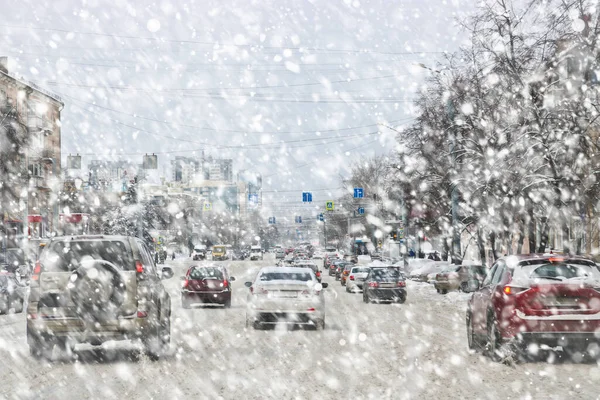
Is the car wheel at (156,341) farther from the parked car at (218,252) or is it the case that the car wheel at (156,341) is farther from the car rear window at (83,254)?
the parked car at (218,252)

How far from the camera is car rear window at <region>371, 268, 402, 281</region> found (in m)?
34.7

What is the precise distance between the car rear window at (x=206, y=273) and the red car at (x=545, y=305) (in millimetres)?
18166

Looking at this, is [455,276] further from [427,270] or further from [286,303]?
[286,303]

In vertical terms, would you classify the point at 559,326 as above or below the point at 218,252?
above

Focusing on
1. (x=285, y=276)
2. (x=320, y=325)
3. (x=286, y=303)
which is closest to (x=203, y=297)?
(x=285, y=276)

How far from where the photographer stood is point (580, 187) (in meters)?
29.5

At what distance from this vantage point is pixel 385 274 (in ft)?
115

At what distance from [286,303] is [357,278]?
24535mm

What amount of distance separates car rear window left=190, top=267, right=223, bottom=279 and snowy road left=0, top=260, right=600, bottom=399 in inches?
412

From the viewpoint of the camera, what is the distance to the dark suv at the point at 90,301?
13102mm

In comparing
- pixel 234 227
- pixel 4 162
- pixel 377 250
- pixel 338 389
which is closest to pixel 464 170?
pixel 4 162

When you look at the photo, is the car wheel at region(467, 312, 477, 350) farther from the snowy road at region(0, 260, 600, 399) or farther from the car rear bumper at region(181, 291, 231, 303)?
the car rear bumper at region(181, 291, 231, 303)

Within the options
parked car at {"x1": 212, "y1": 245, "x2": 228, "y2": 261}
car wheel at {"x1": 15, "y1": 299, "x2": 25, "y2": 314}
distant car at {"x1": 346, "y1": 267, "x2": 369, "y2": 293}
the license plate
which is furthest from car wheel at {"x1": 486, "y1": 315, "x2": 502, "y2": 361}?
parked car at {"x1": 212, "y1": 245, "x2": 228, "y2": 261}

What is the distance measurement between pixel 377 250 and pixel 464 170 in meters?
81.7
